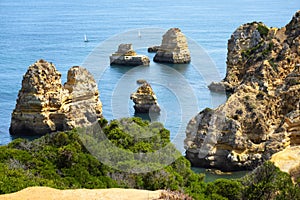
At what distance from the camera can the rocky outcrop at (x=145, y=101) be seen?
186ft

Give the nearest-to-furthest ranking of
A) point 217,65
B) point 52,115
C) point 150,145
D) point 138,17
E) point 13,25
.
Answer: point 150,145
point 52,115
point 217,65
point 13,25
point 138,17

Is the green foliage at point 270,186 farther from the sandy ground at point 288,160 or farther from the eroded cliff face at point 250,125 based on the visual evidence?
the eroded cliff face at point 250,125

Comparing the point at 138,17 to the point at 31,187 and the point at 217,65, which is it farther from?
the point at 31,187

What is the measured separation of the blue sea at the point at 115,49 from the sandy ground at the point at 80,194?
2419 centimetres

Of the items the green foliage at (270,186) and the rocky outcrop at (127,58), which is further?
the rocky outcrop at (127,58)

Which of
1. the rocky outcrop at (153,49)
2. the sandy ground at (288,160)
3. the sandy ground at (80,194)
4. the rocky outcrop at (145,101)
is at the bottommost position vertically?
the rocky outcrop at (145,101)

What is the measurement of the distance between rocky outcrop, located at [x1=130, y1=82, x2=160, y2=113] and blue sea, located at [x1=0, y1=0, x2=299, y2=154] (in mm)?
1050

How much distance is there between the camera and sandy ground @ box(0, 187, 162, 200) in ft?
58.2

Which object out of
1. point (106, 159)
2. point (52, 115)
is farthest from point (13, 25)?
point (106, 159)

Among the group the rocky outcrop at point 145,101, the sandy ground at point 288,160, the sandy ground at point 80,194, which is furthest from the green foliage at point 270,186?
the rocky outcrop at point 145,101

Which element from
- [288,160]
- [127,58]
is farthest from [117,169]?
[127,58]

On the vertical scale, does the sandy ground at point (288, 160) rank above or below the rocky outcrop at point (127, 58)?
below

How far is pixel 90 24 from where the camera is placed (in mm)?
133375

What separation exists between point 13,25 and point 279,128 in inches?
4089
